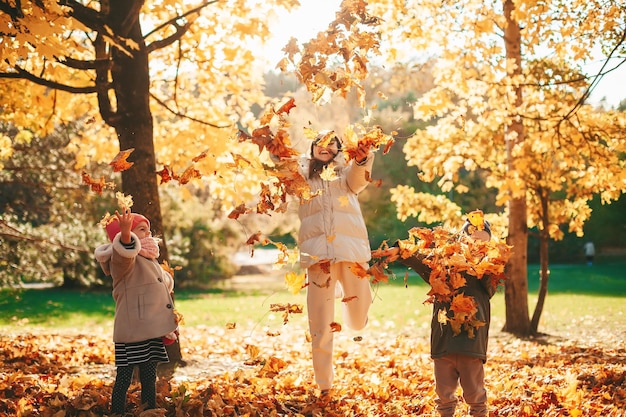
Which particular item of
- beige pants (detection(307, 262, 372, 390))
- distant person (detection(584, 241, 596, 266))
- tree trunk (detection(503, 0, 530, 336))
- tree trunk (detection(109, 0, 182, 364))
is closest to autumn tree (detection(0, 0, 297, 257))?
tree trunk (detection(109, 0, 182, 364))

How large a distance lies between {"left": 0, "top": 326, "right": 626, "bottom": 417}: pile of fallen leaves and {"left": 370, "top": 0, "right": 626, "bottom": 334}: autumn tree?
1.89m

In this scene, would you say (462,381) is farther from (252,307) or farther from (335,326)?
(252,307)

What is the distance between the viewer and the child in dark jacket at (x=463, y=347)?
4047 millimetres

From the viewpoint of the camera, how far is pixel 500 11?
971cm

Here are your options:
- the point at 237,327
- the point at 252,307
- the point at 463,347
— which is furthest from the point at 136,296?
the point at 252,307

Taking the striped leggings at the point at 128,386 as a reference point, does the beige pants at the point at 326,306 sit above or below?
above

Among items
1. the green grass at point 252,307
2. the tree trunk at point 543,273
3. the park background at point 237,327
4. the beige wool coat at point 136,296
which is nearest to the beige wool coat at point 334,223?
the park background at point 237,327

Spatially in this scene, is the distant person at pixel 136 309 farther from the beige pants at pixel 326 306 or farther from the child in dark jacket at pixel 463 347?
the child in dark jacket at pixel 463 347

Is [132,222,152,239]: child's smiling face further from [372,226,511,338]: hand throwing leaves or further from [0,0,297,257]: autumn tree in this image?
[372,226,511,338]: hand throwing leaves

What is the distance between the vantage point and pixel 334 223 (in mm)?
4918

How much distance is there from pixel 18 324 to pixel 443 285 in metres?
11.3

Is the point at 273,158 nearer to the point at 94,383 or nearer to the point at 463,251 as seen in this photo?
the point at 463,251

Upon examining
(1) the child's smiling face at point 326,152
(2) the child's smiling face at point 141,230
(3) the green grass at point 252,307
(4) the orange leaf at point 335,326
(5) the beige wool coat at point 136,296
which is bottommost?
(3) the green grass at point 252,307

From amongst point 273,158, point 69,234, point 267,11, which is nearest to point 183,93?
point 267,11
